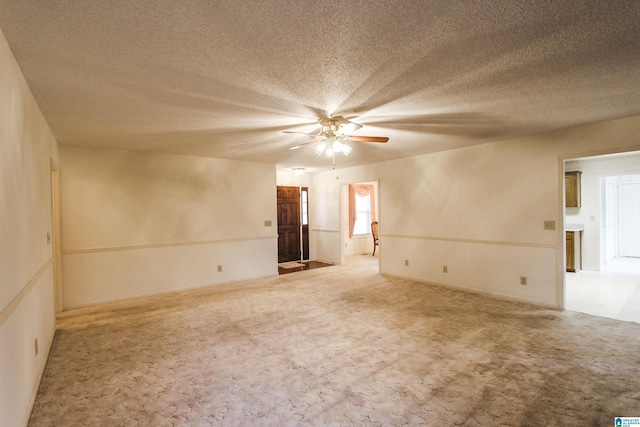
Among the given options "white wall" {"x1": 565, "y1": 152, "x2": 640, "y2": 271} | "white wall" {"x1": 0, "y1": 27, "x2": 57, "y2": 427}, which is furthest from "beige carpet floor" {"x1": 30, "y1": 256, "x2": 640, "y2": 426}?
"white wall" {"x1": 565, "y1": 152, "x2": 640, "y2": 271}

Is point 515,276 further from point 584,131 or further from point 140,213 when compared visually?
point 140,213

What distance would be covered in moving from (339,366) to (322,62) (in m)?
2.38

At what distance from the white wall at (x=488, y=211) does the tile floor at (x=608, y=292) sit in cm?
52

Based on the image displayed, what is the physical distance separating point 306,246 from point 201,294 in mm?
3734

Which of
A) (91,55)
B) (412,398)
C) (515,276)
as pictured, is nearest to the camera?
(91,55)

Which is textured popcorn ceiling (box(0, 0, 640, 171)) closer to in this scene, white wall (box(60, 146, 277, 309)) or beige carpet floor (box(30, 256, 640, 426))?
white wall (box(60, 146, 277, 309))

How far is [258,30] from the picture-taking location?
1637 millimetres

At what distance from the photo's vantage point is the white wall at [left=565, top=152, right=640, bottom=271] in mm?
5938

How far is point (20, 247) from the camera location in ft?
6.59

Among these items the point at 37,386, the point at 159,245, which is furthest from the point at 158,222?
the point at 37,386

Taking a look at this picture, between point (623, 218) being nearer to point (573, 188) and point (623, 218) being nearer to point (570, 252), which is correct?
point (573, 188)

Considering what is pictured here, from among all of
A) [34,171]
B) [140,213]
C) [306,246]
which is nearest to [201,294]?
[140,213]

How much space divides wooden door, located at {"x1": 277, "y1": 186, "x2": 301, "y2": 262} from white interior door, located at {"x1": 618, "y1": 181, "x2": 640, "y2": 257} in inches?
323

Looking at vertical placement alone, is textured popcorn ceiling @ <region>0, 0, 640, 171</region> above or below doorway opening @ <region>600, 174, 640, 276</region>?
above
